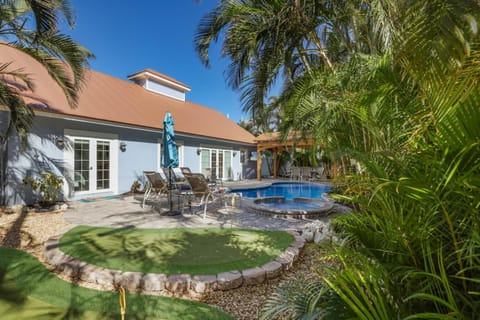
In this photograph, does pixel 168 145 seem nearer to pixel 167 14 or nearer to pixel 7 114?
pixel 7 114

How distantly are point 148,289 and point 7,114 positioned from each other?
851 centimetres

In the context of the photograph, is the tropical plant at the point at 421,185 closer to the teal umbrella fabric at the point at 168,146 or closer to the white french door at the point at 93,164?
the teal umbrella fabric at the point at 168,146

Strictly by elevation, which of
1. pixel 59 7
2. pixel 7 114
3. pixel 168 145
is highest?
pixel 59 7

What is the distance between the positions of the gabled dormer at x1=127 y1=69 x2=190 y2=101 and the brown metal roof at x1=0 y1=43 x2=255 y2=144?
49cm

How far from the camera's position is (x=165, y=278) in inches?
133

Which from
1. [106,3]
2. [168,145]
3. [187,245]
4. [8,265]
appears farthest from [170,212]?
[106,3]

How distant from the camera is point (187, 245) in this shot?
475 centimetres

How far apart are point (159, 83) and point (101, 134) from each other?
7.81 meters

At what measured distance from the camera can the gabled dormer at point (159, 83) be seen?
16.1 metres

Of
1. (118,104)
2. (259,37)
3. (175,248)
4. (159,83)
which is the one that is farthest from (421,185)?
(159,83)

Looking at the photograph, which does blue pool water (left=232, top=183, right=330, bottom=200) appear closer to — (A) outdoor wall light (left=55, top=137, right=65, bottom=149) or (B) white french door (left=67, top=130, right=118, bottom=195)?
(B) white french door (left=67, top=130, right=118, bottom=195)

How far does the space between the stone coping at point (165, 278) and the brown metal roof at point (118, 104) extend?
5958 mm

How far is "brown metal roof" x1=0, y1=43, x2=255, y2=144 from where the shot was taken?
364 inches

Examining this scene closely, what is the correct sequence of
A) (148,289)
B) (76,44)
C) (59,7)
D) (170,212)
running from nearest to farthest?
(148,289) < (59,7) < (76,44) < (170,212)
